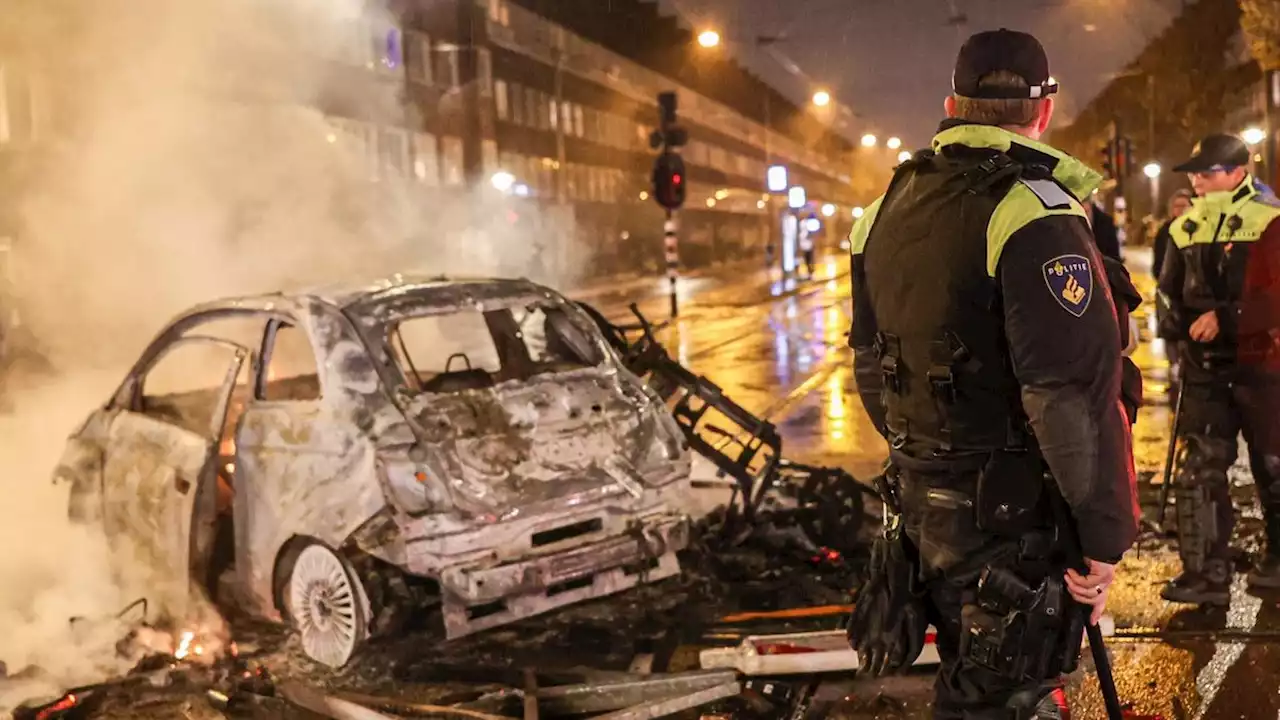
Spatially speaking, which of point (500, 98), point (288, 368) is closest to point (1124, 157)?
point (288, 368)

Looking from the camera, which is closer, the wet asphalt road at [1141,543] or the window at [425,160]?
the wet asphalt road at [1141,543]

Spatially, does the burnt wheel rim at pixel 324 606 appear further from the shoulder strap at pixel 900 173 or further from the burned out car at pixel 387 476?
the shoulder strap at pixel 900 173

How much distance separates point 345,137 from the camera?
29.7 meters

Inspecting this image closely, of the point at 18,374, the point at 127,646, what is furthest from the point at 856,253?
the point at 18,374

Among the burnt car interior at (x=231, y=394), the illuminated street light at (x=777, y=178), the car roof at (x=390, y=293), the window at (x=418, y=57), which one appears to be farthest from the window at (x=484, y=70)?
the car roof at (x=390, y=293)

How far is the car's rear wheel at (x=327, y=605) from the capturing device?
14.5 feet

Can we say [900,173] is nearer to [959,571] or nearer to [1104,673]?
[959,571]

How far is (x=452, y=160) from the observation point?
139 ft

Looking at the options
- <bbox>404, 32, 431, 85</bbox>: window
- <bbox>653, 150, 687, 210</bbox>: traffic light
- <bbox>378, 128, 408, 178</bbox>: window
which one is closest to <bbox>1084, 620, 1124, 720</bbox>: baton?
<bbox>653, 150, 687, 210</bbox>: traffic light

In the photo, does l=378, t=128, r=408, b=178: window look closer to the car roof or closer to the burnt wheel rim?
the car roof

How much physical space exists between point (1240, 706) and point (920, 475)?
76.8 inches

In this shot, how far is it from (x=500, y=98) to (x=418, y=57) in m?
7.87

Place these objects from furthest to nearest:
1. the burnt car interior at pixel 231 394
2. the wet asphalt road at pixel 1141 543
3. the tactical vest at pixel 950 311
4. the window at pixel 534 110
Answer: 1. the window at pixel 534 110
2. the burnt car interior at pixel 231 394
3. the wet asphalt road at pixel 1141 543
4. the tactical vest at pixel 950 311

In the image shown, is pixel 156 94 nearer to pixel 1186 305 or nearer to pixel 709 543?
pixel 709 543
